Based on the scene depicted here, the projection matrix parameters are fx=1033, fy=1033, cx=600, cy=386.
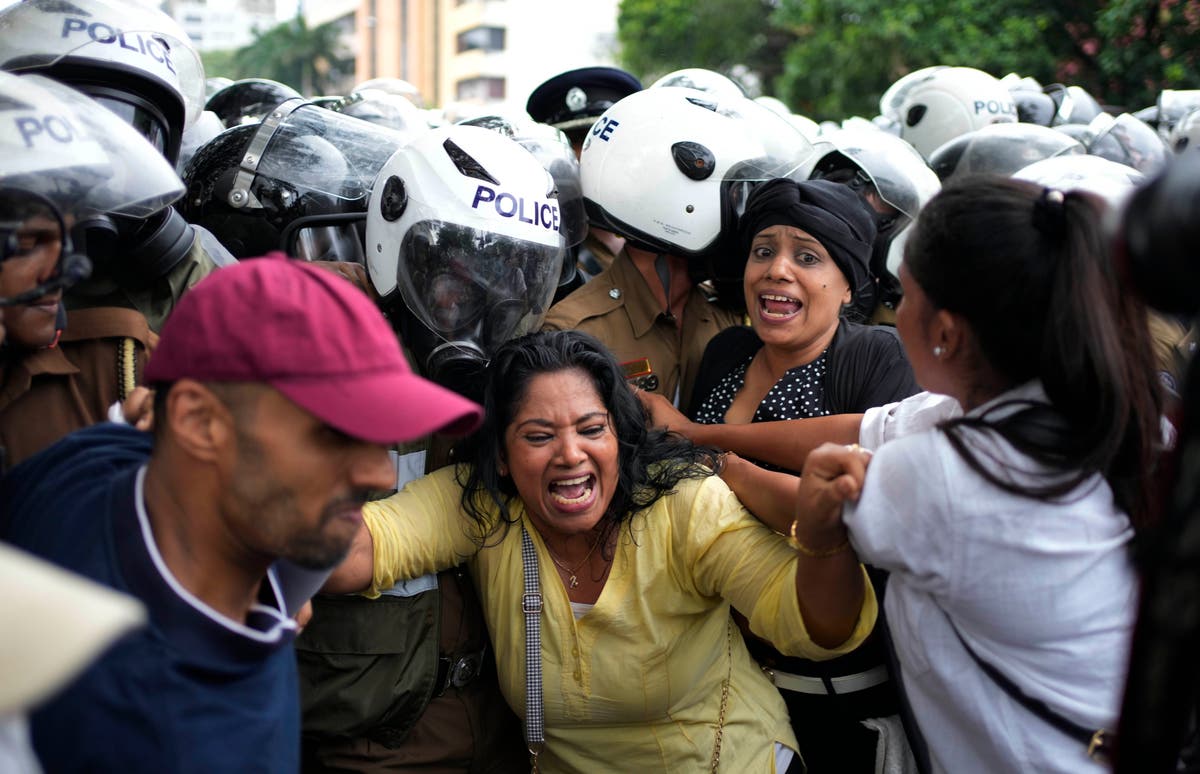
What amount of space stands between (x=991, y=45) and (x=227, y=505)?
49.5 ft

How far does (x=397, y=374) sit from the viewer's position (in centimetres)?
171

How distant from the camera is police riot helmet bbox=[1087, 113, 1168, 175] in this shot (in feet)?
21.6

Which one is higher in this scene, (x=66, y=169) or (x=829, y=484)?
(x=66, y=169)

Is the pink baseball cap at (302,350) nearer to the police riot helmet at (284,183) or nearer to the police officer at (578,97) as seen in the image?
the police riot helmet at (284,183)

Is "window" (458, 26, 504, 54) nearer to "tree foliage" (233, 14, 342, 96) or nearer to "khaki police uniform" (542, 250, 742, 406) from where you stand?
"tree foliage" (233, 14, 342, 96)

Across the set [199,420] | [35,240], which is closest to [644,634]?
[199,420]

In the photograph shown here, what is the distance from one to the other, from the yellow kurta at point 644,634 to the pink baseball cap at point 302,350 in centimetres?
114

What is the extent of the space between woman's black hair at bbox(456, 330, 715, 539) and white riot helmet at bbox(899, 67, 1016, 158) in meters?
5.10

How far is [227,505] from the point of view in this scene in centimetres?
171

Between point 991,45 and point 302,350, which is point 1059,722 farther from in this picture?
point 991,45

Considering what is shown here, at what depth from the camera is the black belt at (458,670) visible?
3.00m

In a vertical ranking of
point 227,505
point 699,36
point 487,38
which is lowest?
point 227,505

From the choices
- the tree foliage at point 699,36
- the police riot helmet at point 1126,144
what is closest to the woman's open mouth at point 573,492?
the police riot helmet at point 1126,144

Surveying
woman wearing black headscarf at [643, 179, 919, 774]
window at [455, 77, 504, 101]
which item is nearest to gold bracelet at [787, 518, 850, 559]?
woman wearing black headscarf at [643, 179, 919, 774]
